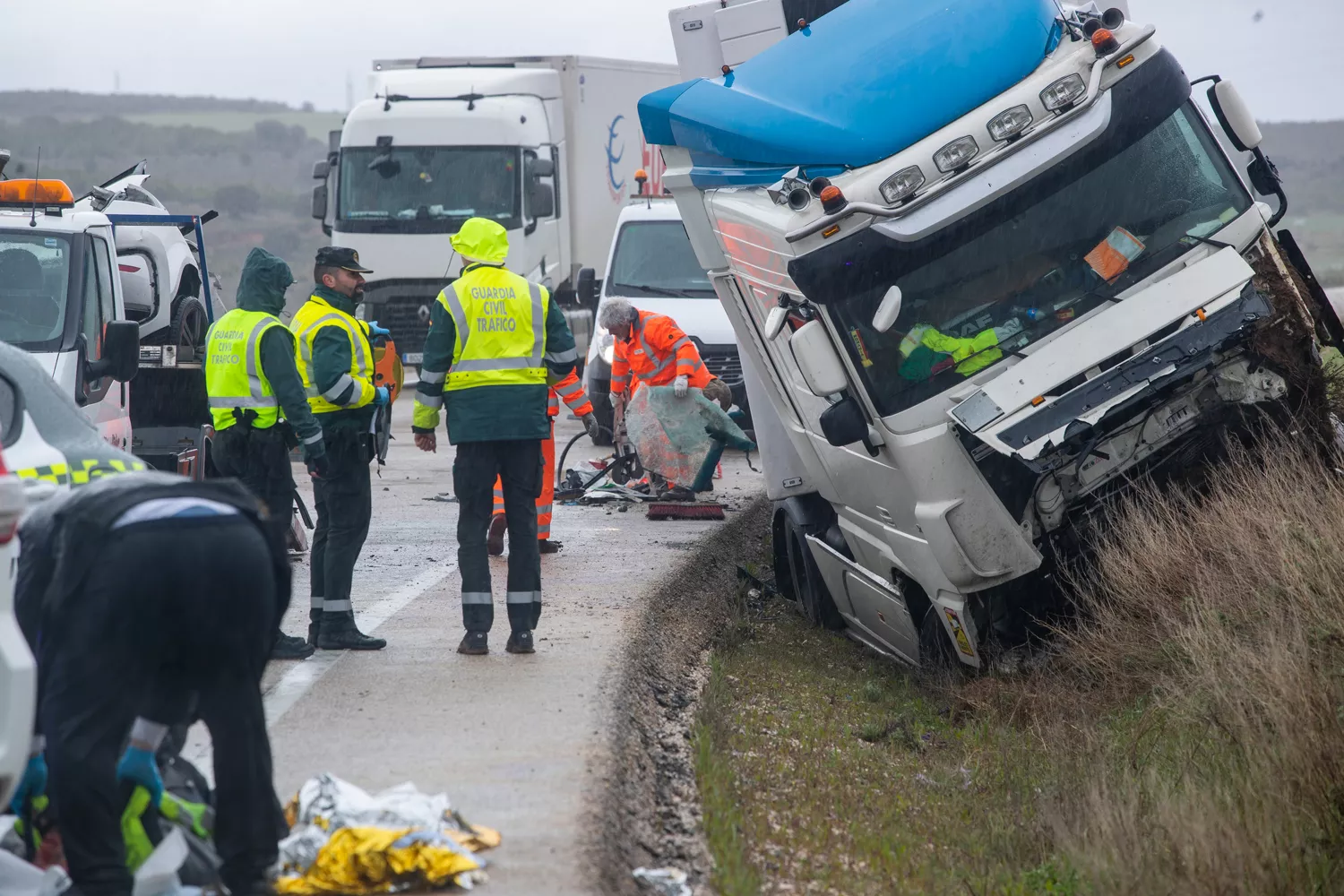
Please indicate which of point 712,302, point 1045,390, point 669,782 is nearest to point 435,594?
point 669,782

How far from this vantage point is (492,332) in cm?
687

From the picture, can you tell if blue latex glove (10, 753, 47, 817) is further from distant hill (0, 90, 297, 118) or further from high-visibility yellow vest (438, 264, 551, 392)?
distant hill (0, 90, 297, 118)

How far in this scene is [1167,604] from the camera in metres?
6.45

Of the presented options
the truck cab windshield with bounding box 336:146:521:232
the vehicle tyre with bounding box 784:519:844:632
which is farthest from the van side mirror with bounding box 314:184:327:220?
the vehicle tyre with bounding box 784:519:844:632

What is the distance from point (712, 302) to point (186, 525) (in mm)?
12044

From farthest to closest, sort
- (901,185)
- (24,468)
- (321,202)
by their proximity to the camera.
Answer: (321,202) → (901,185) → (24,468)

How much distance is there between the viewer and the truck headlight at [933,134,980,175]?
6.40 metres

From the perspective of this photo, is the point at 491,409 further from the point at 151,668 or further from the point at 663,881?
the point at 151,668

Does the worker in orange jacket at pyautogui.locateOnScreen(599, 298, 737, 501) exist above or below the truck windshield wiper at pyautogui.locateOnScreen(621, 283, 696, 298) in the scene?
below

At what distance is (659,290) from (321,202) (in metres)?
5.00

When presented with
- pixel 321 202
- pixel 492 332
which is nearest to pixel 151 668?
pixel 492 332

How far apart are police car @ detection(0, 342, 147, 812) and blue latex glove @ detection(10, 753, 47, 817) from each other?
0.22 metres

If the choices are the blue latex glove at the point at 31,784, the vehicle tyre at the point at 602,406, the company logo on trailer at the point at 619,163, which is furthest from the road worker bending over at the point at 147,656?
the company logo on trailer at the point at 619,163

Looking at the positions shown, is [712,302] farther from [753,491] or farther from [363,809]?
[363,809]
